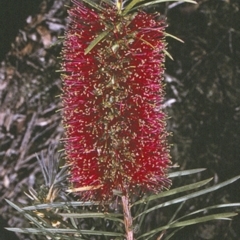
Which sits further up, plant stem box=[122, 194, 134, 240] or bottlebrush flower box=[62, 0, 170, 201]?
bottlebrush flower box=[62, 0, 170, 201]

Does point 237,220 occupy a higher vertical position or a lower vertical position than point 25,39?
lower

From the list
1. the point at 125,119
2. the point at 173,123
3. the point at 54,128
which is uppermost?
the point at 125,119

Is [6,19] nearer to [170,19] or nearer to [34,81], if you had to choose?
[34,81]

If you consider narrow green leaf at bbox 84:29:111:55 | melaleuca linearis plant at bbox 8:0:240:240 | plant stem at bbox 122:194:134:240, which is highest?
narrow green leaf at bbox 84:29:111:55

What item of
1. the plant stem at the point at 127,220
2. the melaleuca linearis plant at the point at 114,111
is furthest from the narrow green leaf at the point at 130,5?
the plant stem at the point at 127,220

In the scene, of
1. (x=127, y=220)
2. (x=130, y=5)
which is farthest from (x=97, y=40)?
(x=127, y=220)

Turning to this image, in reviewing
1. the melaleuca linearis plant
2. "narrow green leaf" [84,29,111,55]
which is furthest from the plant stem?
"narrow green leaf" [84,29,111,55]

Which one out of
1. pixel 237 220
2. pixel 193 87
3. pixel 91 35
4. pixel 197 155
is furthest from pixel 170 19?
pixel 91 35

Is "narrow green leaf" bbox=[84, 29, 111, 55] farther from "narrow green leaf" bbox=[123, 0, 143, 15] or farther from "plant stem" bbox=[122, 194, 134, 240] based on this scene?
"plant stem" bbox=[122, 194, 134, 240]
